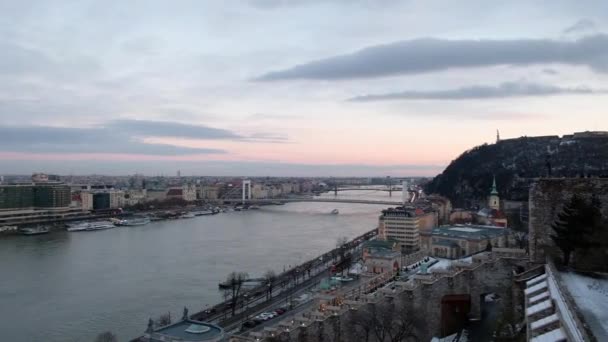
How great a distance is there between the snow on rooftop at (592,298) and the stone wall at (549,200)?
0.37 metres

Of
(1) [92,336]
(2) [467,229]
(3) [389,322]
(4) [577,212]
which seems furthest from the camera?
(2) [467,229]

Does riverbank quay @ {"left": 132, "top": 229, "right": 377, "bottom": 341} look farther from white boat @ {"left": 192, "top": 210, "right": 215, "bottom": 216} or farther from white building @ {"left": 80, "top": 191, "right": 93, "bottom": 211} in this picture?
white building @ {"left": 80, "top": 191, "right": 93, "bottom": 211}

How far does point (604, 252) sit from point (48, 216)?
692 inches

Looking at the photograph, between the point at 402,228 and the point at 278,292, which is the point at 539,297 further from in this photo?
the point at 402,228

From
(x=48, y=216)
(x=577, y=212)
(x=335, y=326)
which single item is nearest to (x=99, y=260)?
(x=335, y=326)

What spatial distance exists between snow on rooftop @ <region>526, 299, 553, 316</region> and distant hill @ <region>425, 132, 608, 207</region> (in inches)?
562

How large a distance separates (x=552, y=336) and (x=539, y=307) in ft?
1.03

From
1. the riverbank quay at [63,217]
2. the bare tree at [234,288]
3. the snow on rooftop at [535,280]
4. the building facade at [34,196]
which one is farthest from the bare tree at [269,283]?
the building facade at [34,196]

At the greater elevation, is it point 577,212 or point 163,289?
point 577,212

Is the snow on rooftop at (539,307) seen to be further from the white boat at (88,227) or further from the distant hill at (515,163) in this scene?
the white boat at (88,227)

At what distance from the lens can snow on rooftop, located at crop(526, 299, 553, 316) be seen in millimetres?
1490

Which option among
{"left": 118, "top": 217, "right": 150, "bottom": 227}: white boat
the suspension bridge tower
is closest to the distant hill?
{"left": 118, "top": 217, "right": 150, "bottom": 227}: white boat

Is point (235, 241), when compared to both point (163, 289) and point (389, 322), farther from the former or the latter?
point (389, 322)

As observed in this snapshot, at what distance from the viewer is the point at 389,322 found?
2.54m
